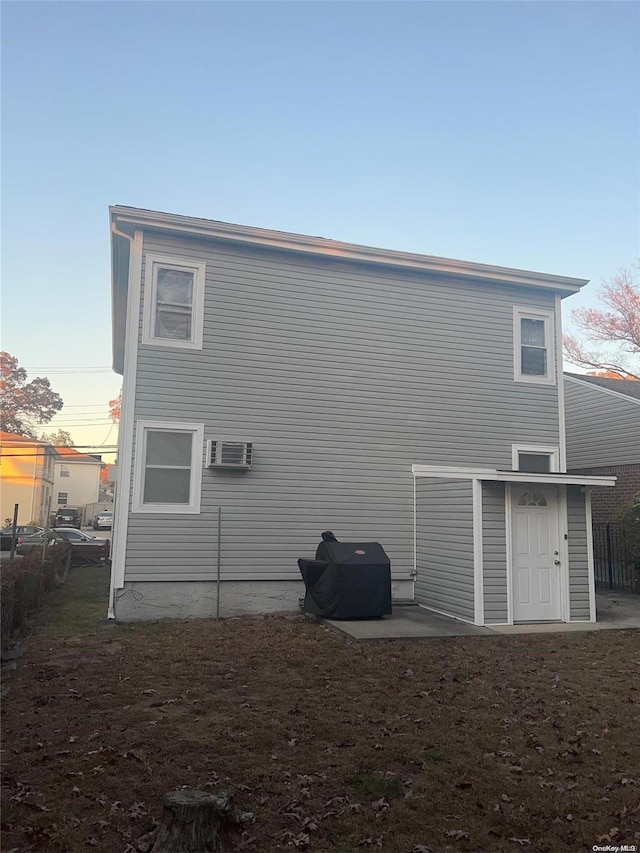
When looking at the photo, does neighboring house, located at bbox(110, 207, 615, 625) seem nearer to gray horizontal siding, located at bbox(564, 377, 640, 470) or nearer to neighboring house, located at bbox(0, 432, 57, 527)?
gray horizontal siding, located at bbox(564, 377, 640, 470)

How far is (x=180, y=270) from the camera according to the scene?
10.6 m

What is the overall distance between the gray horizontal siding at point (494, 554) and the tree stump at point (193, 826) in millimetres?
7149

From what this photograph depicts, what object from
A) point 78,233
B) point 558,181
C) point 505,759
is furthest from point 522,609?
point 78,233

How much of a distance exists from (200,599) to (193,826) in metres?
7.00

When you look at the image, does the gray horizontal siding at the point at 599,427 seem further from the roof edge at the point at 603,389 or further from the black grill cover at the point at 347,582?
the black grill cover at the point at 347,582

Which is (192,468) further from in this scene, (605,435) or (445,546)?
(605,435)

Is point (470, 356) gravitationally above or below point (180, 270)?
below

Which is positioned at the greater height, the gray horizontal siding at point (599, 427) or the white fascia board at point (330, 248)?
the white fascia board at point (330, 248)

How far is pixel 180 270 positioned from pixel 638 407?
11811mm

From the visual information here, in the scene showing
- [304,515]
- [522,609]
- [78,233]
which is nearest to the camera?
[522,609]

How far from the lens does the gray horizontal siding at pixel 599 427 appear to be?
15883 millimetres

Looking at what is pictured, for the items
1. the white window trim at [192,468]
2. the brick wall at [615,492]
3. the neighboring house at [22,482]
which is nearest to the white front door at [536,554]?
the white window trim at [192,468]

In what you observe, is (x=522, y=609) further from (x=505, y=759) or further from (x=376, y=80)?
(x=376, y=80)

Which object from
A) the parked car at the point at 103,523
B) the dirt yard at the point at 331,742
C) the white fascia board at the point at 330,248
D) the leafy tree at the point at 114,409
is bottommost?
the dirt yard at the point at 331,742
